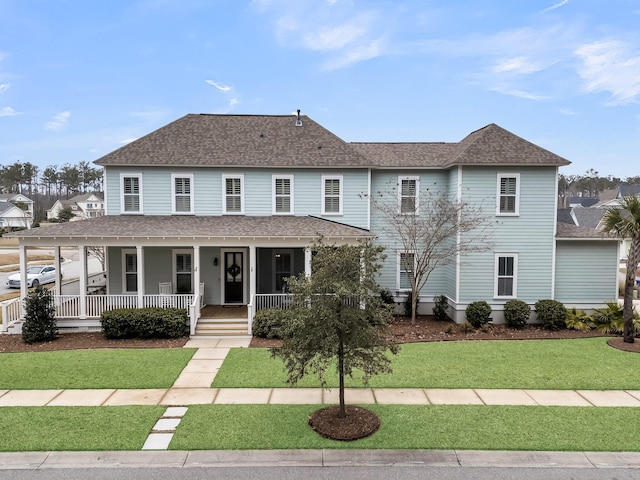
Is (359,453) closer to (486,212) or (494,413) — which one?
(494,413)

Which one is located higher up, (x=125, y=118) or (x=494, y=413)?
(x=125, y=118)

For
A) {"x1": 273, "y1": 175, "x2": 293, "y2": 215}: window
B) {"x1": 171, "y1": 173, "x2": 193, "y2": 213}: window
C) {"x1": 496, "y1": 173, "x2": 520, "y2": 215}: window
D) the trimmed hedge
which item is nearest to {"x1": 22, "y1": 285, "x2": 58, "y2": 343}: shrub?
the trimmed hedge

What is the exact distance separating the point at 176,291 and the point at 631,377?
51.4 ft

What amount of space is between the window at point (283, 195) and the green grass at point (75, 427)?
10.3 meters

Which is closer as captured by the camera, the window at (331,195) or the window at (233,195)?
the window at (233,195)

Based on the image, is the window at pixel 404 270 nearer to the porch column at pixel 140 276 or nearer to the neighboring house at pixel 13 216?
the porch column at pixel 140 276

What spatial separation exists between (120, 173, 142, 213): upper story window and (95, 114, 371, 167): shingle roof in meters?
0.64

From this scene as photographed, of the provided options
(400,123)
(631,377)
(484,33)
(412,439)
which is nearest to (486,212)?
(631,377)

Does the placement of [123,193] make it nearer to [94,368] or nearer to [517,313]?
[94,368]

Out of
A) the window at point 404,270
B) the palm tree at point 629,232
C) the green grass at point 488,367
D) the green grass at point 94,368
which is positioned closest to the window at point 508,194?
the palm tree at point 629,232

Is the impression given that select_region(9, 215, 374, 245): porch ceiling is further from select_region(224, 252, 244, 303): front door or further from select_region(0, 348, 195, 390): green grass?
select_region(0, 348, 195, 390): green grass

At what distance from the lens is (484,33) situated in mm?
19703

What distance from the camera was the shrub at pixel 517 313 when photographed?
15344 millimetres

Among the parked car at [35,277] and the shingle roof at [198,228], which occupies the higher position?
the shingle roof at [198,228]
